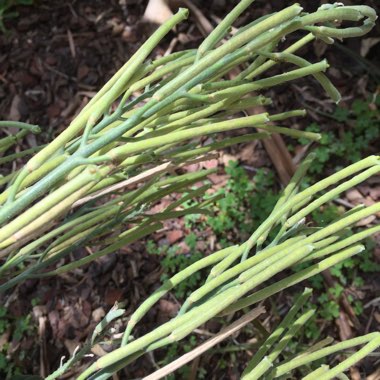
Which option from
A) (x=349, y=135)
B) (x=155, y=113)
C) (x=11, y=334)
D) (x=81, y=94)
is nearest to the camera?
(x=155, y=113)

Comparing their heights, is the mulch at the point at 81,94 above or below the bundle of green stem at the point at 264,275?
above

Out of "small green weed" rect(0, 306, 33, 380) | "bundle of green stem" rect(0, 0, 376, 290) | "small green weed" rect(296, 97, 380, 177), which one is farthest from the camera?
"small green weed" rect(296, 97, 380, 177)

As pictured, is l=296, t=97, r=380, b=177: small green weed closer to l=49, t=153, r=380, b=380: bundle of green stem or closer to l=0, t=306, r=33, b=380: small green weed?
l=49, t=153, r=380, b=380: bundle of green stem

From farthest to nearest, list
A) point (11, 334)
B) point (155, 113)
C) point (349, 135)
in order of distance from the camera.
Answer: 1. point (349, 135)
2. point (11, 334)
3. point (155, 113)

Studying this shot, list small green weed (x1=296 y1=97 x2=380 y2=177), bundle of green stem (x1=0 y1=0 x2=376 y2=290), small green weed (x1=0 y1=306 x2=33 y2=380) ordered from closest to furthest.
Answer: bundle of green stem (x1=0 y1=0 x2=376 y2=290) → small green weed (x1=0 y1=306 x2=33 y2=380) → small green weed (x1=296 y1=97 x2=380 y2=177)

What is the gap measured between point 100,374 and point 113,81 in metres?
0.45

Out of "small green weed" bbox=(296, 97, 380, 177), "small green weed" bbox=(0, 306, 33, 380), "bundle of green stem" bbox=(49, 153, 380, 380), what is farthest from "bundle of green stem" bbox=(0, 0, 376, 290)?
"small green weed" bbox=(296, 97, 380, 177)

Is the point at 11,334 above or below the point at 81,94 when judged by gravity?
below

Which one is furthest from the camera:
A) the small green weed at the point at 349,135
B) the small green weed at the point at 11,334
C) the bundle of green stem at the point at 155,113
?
the small green weed at the point at 349,135

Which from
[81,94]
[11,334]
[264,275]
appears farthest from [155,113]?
[81,94]

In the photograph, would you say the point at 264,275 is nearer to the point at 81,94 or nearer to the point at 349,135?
the point at 349,135

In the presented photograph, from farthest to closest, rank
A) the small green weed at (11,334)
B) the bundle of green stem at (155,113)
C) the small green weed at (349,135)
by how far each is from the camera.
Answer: the small green weed at (349,135), the small green weed at (11,334), the bundle of green stem at (155,113)

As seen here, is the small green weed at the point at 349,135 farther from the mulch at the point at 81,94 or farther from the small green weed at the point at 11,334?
the small green weed at the point at 11,334

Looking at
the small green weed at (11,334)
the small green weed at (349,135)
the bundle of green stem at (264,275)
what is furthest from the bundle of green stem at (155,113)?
the small green weed at (349,135)
